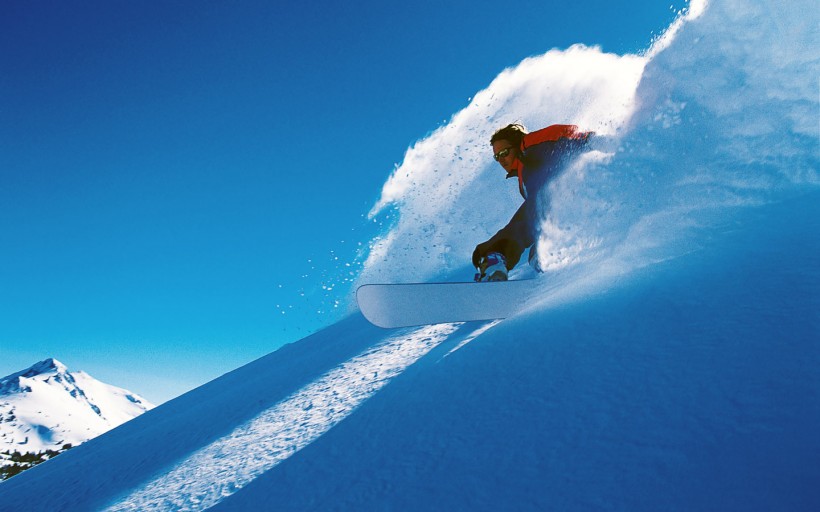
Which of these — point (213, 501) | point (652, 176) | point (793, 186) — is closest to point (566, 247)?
point (652, 176)

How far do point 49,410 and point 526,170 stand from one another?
7917 inches

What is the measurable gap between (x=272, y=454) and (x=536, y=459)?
136 cm

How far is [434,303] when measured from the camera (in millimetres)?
Result: 3393

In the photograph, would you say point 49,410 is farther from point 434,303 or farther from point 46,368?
point 434,303

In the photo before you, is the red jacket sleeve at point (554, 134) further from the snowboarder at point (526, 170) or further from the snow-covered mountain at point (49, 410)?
the snow-covered mountain at point (49, 410)

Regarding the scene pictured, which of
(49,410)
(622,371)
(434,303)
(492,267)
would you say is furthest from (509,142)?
(49,410)

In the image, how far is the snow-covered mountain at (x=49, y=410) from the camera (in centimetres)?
13212

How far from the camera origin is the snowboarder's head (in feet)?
15.7

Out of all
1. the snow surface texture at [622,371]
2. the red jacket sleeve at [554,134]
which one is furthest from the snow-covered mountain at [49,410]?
the red jacket sleeve at [554,134]

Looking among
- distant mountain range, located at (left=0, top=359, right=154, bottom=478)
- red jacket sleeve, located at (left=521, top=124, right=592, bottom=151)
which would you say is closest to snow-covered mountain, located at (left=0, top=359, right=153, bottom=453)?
distant mountain range, located at (left=0, top=359, right=154, bottom=478)

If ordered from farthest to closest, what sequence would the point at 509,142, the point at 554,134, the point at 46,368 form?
the point at 46,368
the point at 509,142
the point at 554,134

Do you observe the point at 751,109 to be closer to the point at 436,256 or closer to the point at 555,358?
the point at 555,358

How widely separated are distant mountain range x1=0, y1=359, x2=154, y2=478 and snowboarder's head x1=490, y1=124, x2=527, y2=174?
145286mm

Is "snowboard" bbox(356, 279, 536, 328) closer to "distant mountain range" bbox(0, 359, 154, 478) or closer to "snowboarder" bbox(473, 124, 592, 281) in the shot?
"snowboarder" bbox(473, 124, 592, 281)
